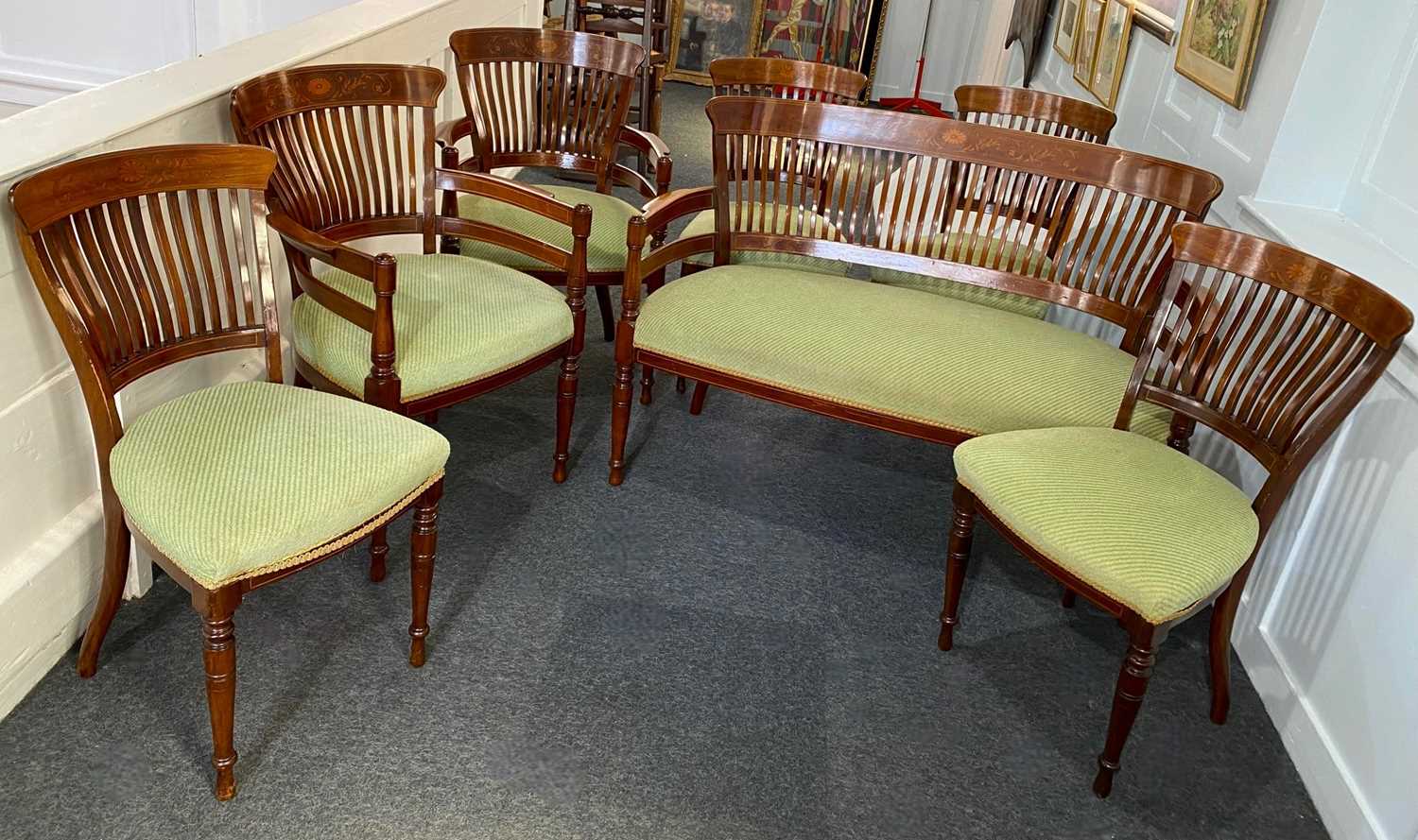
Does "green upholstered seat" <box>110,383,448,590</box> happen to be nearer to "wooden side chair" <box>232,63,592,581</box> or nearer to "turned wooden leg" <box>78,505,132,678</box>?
"turned wooden leg" <box>78,505,132,678</box>

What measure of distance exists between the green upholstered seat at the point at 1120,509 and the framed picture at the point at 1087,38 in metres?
2.80

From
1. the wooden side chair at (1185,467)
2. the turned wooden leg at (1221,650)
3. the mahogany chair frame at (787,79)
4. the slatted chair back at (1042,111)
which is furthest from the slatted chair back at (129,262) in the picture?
the slatted chair back at (1042,111)

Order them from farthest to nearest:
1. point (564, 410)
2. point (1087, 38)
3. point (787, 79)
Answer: point (1087, 38), point (787, 79), point (564, 410)

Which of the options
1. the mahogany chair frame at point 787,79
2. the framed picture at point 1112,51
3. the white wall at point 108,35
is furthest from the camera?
the white wall at point 108,35

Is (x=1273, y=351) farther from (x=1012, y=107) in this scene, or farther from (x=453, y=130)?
(x=453, y=130)

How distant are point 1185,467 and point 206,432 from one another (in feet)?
6.49

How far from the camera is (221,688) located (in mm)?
1954

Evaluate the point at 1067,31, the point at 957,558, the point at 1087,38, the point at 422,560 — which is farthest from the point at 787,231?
the point at 1067,31

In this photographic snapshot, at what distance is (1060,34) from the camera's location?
216 inches

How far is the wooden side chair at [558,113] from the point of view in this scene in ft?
12.1

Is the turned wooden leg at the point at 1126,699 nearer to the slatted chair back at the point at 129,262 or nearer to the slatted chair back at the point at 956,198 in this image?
the slatted chair back at the point at 956,198

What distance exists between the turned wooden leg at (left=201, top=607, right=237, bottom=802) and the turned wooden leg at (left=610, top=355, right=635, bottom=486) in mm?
1365

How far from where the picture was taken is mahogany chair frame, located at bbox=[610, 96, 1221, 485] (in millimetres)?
2988

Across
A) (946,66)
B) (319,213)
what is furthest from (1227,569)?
(946,66)
